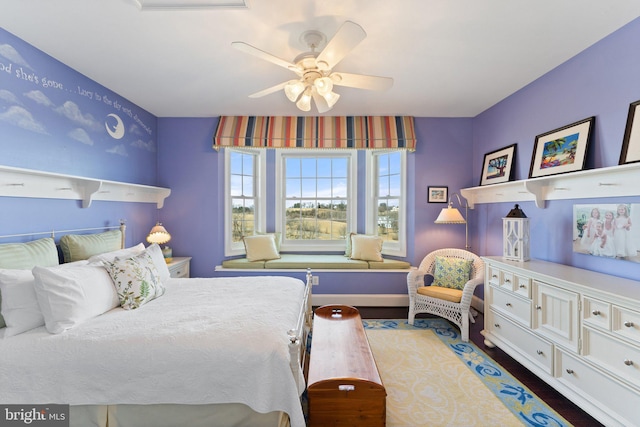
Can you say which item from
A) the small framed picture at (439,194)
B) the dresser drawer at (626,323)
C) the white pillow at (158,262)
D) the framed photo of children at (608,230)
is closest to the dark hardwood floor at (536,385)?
the dresser drawer at (626,323)

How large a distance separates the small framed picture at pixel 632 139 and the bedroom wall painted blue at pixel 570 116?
0.06m

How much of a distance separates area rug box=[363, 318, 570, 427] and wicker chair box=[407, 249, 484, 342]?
0.21 meters

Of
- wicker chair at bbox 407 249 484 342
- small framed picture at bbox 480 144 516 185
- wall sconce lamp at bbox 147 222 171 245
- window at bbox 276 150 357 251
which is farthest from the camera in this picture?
window at bbox 276 150 357 251

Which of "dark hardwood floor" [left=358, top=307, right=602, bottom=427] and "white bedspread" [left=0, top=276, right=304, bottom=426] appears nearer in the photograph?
"white bedspread" [left=0, top=276, right=304, bottom=426]

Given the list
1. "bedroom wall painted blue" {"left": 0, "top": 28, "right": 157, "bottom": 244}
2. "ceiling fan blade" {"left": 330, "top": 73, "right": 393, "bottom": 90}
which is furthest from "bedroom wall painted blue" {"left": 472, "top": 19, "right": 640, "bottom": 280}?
"bedroom wall painted blue" {"left": 0, "top": 28, "right": 157, "bottom": 244}

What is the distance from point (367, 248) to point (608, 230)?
2511 millimetres

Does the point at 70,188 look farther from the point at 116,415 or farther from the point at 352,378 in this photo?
the point at 352,378

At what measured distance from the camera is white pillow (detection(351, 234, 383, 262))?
420cm

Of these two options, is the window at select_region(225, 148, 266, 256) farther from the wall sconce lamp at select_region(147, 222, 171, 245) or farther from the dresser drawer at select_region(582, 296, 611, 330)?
the dresser drawer at select_region(582, 296, 611, 330)

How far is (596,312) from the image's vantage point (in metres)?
1.90

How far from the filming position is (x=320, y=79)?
6.63 ft

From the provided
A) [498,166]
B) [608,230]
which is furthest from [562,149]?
[498,166]

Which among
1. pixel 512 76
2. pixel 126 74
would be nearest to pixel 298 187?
pixel 126 74

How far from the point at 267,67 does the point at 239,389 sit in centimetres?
254
